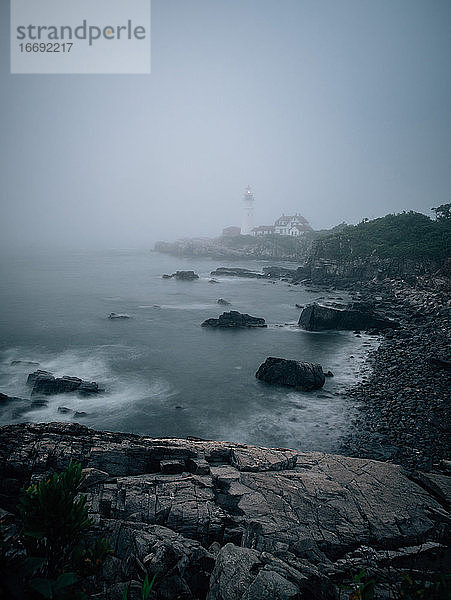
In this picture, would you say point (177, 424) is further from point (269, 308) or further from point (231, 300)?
point (231, 300)

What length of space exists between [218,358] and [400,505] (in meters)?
18.0

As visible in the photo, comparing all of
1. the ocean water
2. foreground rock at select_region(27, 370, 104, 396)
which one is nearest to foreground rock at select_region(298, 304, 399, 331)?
the ocean water

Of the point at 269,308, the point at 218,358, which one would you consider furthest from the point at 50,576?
the point at 269,308

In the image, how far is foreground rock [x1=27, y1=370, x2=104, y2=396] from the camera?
61.5 ft

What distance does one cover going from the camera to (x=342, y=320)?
30.8 m

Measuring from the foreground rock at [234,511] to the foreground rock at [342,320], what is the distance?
71.6 ft

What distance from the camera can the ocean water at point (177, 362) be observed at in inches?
632

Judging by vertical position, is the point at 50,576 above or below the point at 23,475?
above

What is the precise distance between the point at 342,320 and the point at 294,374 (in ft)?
43.5

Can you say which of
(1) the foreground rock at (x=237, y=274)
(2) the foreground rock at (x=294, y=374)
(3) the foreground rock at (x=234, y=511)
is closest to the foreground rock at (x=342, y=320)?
(2) the foreground rock at (x=294, y=374)

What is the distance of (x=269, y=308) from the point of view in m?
41.3

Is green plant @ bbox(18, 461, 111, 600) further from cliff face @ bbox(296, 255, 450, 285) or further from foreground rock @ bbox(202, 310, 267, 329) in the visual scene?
cliff face @ bbox(296, 255, 450, 285)

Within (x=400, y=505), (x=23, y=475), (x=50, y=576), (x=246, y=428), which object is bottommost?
(x=246, y=428)

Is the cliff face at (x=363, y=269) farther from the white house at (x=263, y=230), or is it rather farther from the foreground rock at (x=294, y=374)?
the white house at (x=263, y=230)
